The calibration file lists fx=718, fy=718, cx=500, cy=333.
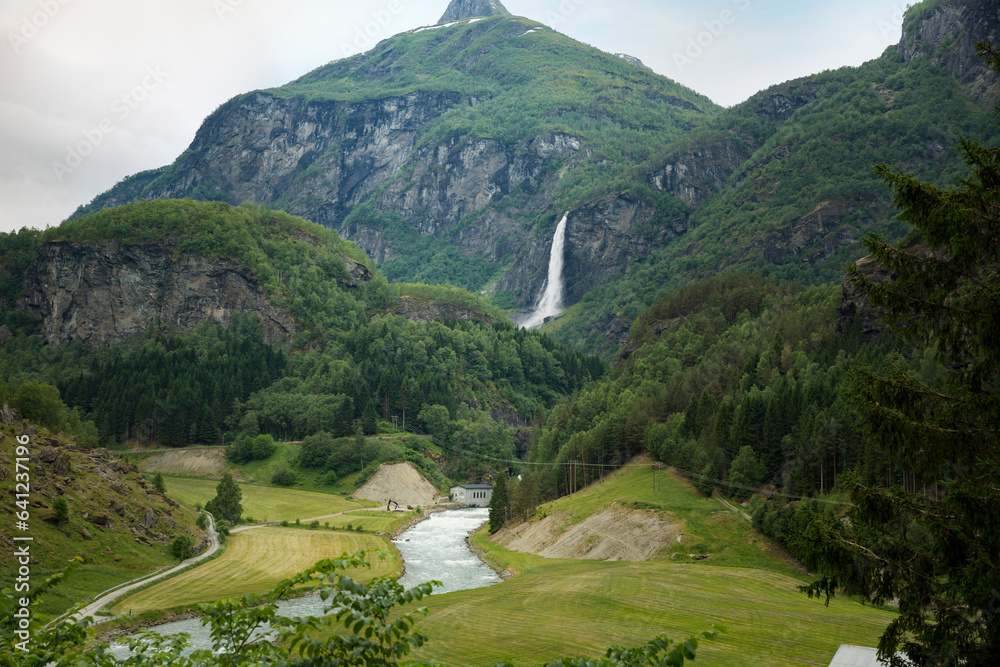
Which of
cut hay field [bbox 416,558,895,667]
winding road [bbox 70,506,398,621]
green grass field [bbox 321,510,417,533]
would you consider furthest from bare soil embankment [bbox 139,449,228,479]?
cut hay field [bbox 416,558,895,667]

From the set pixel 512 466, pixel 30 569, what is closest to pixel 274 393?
pixel 512 466

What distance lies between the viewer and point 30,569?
5375 cm

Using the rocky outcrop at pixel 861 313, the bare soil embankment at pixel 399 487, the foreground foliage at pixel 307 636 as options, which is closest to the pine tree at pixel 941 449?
the foreground foliage at pixel 307 636

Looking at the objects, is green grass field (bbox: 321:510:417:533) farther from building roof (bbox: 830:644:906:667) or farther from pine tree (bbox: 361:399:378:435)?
building roof (bbox: 830:644:906:667)

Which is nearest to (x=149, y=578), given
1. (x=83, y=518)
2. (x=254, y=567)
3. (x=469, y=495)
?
(x=83, y=518)

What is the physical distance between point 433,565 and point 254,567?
22239mm

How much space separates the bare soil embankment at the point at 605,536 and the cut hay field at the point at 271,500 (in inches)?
1894

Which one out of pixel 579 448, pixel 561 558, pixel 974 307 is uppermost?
pixel 974 307

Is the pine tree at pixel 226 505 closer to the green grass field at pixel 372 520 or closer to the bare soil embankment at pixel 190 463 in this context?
the green grass field at pixel 372 520

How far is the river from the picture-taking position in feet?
180

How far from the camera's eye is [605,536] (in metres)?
82.3

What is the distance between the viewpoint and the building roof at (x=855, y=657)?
3453cm

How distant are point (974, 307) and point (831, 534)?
6313 mm

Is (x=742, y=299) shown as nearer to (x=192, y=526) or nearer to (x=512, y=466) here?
(x=512, y=466)
